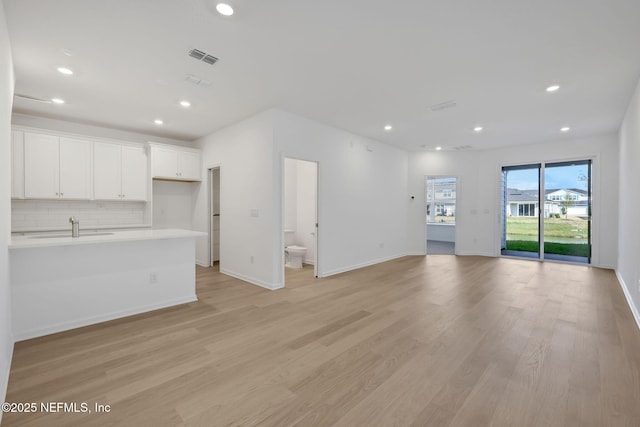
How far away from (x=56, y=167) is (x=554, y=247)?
1033 centimetres

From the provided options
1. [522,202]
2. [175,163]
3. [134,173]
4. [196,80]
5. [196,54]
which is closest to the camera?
[196,54]

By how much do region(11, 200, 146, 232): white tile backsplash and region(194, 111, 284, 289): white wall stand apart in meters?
1.82

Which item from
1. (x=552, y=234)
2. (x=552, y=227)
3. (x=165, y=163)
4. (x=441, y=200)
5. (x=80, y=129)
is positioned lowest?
(x=552, y=234)

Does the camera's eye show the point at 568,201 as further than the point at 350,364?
Yes

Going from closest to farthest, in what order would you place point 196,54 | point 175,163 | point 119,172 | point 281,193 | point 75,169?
point 196,54 → point 281,193 → point 75,169 → point 119,172 → point 175,163

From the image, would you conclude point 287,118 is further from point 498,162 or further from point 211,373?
point 498,162

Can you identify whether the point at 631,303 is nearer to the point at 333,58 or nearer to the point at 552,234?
the point at 552,234

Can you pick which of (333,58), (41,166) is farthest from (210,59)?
(41,166)

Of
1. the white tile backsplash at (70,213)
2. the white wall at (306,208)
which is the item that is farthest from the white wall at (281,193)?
the white tile backsplash at (70,213)

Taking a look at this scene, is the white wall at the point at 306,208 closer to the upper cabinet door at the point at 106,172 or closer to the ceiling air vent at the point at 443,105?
the ceiling air vent at the point at 443,105

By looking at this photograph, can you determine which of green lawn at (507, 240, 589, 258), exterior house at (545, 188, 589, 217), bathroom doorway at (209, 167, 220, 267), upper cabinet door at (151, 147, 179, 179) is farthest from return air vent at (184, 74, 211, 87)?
green lawn at (507, 240, 589, 258)

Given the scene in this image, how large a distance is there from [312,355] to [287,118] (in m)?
3.51

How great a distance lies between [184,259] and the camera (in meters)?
3.75

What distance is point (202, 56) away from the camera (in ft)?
9.52
